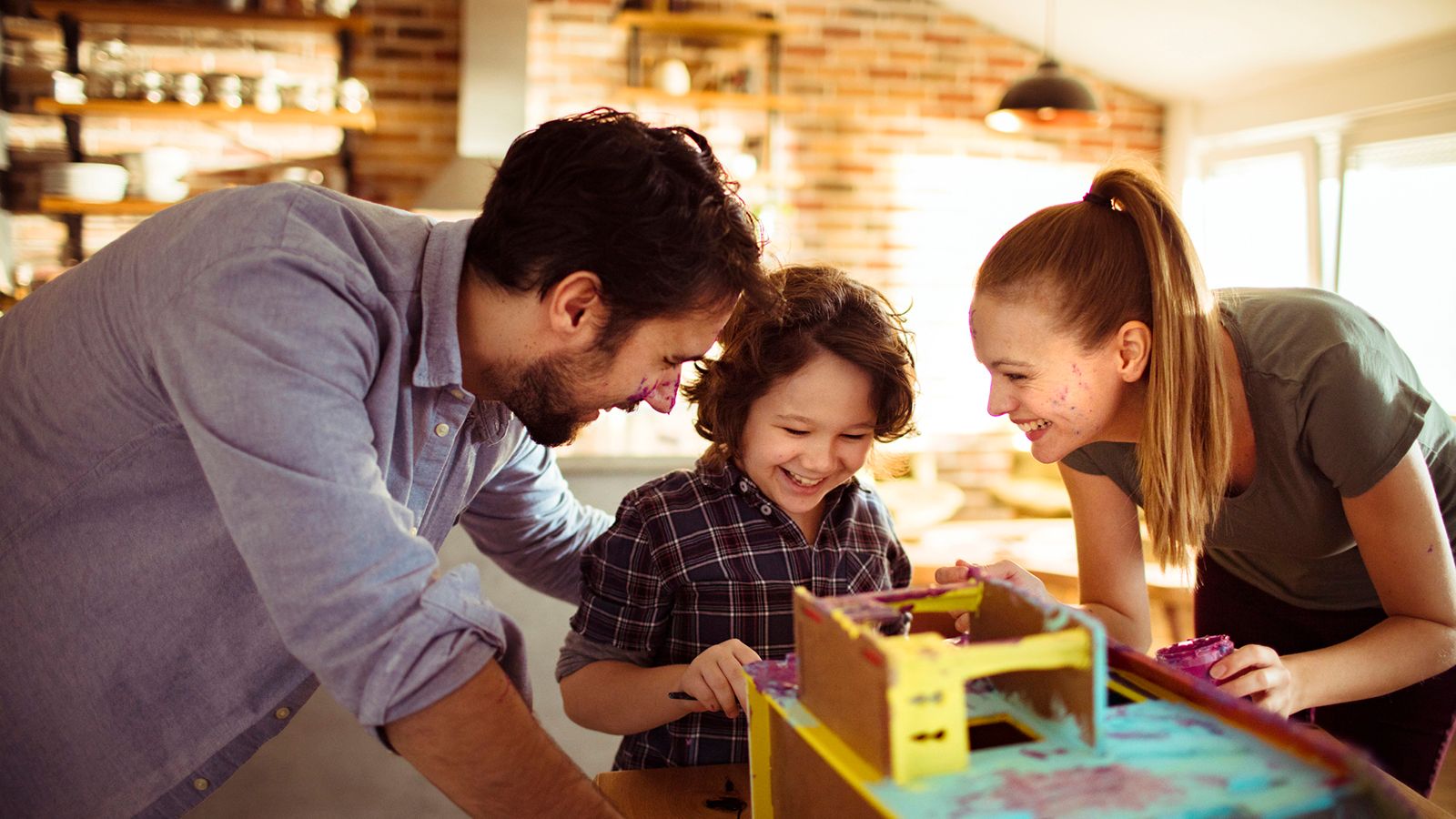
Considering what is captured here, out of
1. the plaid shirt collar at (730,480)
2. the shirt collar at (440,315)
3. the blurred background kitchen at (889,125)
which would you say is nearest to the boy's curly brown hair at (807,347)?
the plaid shirt collar at (730,480)

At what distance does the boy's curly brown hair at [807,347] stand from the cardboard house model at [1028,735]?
593 millimetres

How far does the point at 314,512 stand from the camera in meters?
0.87

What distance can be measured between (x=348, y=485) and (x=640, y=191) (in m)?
0.47

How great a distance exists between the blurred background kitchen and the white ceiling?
17 mm

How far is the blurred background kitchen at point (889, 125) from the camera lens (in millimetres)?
4223

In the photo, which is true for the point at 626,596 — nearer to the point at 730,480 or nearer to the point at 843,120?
the point at 730,480

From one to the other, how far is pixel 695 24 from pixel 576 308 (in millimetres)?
4352

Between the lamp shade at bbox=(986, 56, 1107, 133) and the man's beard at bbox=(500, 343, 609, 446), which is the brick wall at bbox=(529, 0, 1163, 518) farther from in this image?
the man's beard at bbox=(500, 343, 609, 446)

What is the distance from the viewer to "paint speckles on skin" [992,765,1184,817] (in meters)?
0.63

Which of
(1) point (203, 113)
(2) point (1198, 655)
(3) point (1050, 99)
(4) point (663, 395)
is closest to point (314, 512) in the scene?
(4) point (663, 395)

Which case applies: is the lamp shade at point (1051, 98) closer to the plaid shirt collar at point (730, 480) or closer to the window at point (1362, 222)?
the window at point (1362, 222)

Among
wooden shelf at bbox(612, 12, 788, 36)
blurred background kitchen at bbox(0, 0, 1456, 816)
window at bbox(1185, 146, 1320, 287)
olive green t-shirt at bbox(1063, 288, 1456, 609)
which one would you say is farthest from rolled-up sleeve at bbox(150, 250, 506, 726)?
wooden shelf at bbox(612, 12, 788, 36)

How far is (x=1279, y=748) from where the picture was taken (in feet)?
2.30

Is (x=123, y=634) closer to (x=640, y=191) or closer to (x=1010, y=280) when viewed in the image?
(x=640, y=191)
